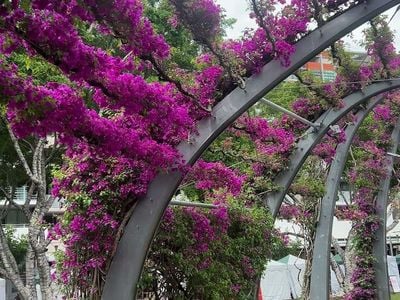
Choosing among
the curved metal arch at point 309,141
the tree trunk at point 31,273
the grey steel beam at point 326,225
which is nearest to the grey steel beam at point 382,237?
the grey steel beam at point 326,225

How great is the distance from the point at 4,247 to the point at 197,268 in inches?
226

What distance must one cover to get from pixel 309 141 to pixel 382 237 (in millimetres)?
4225

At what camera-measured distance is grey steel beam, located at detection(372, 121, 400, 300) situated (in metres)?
10.7

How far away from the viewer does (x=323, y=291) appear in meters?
8.61

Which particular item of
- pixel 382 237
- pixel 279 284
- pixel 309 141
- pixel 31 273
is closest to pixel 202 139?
pixel 309 141

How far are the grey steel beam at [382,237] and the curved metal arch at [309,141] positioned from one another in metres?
3.18

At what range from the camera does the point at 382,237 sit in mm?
10977

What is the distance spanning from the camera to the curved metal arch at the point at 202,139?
4.36 m

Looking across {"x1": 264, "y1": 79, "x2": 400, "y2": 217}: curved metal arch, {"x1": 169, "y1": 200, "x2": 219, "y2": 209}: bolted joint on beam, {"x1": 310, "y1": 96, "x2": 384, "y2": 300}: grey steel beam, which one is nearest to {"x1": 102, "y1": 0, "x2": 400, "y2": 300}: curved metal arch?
{"x1": 169, "y1": 200, "x2": 219, "y2": 209}: bolted joint on beam

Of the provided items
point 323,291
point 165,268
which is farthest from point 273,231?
point 165,268

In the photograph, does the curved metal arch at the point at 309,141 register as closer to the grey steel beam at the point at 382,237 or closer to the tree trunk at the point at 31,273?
the grey steel beam at the point at 382,237

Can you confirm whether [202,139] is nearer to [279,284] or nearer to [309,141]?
[309,141]

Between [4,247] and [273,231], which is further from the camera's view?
[4,247]

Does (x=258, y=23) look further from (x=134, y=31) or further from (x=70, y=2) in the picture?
(x=70, y=2)
